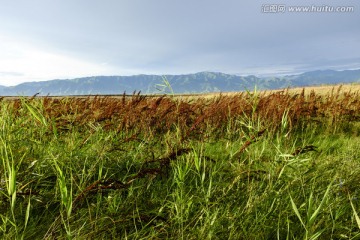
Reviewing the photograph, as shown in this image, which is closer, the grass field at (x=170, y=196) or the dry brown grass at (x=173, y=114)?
the grass field at (x=170, y=196)

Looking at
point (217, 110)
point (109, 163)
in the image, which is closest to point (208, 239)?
point (109, 163)

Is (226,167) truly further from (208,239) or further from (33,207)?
(33,207)

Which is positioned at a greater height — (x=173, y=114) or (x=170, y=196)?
(x=173, y=114)

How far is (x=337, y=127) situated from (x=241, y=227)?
21.0 feet

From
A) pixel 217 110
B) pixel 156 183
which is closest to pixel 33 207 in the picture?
pixel 156 183

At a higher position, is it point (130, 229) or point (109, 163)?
point (109, 163)

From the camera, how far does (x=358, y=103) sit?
871cm

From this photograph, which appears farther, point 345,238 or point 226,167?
point 226,167

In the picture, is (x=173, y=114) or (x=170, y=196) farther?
(x=173, y=114)

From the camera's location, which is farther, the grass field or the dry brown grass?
the dry brown grass

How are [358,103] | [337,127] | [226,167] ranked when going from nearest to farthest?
1. [226,167]
2. [337,127]
3. [358,103]

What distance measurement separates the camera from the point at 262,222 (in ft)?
6.83

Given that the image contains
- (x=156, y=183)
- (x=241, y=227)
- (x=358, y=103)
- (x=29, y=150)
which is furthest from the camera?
(x=358, y=103)

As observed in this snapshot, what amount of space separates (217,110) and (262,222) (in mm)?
4641
